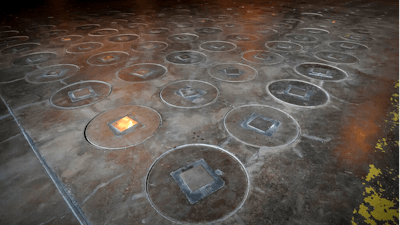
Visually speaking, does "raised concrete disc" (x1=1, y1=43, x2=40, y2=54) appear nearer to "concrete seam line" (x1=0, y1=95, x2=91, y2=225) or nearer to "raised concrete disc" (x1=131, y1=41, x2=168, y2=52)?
"raised concrete disc" (x1=131, y1=41, x2=168, y2=52)

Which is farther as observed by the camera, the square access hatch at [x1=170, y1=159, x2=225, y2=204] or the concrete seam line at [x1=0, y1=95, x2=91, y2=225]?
the square access hatch at [x1=170, y1=159, x2=225, y2=204]

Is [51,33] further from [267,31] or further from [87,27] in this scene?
[267,31]

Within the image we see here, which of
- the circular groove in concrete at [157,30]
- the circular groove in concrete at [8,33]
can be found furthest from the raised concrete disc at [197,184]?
the circular groove in concrete at [8,33]

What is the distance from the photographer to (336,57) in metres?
3.08

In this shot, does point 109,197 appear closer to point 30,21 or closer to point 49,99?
point 49,99

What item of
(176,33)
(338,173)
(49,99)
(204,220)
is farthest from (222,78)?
(176,33)

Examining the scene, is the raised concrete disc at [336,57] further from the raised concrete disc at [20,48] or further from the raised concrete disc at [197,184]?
the raised concrete disc at [20,48]

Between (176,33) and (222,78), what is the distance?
2575mm

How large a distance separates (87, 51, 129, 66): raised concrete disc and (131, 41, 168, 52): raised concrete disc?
34cm

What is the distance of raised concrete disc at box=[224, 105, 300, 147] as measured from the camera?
1554 mm

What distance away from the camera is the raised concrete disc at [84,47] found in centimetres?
339

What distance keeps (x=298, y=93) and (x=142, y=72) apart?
2014mm

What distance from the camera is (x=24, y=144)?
1.54 m

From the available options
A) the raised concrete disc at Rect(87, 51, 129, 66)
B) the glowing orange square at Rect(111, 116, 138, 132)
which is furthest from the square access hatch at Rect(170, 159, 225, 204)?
the raised concrete disc at Rect(87, 51, 129, 66)
